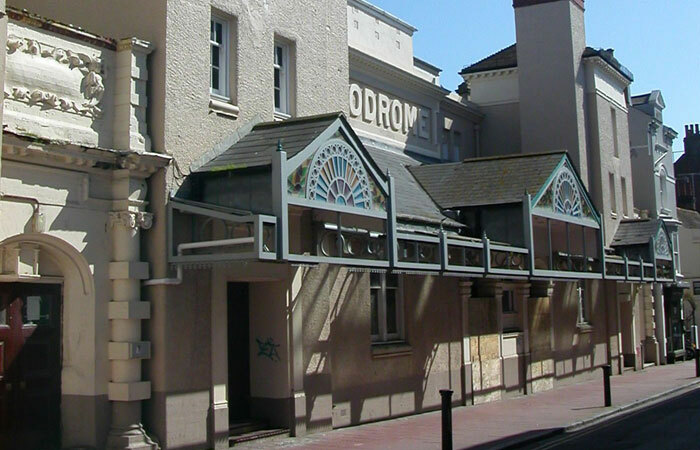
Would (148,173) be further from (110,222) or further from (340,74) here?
(340,74)

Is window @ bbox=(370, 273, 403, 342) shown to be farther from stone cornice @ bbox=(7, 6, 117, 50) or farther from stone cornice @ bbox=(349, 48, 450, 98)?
stone cornice @ bbox=(7, 6, 117, 50)

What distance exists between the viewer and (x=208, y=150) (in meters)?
13.8

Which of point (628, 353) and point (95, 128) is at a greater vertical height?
point (95, 128)

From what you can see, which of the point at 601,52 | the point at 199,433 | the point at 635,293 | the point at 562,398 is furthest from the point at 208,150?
the point at 635,293

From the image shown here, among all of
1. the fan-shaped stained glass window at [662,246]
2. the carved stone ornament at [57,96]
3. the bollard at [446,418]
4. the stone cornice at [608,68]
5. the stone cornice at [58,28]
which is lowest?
the bollard at [446,418]

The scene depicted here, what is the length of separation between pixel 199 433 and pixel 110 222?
126 inches

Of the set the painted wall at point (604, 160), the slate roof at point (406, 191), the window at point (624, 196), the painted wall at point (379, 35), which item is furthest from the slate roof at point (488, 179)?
the window at point (624, 196)

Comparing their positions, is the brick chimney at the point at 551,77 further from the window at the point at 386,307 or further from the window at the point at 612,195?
the window at the point at 386,307

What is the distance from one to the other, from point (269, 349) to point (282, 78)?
15.1 ft

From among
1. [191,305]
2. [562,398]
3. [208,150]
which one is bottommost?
[562,398]

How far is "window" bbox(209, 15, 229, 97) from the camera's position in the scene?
571 inches

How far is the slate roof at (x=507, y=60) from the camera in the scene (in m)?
29.5

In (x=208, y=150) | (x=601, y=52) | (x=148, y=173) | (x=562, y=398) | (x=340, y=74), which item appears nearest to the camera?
(x=148, y=173)

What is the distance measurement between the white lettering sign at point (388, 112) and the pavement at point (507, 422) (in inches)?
269
